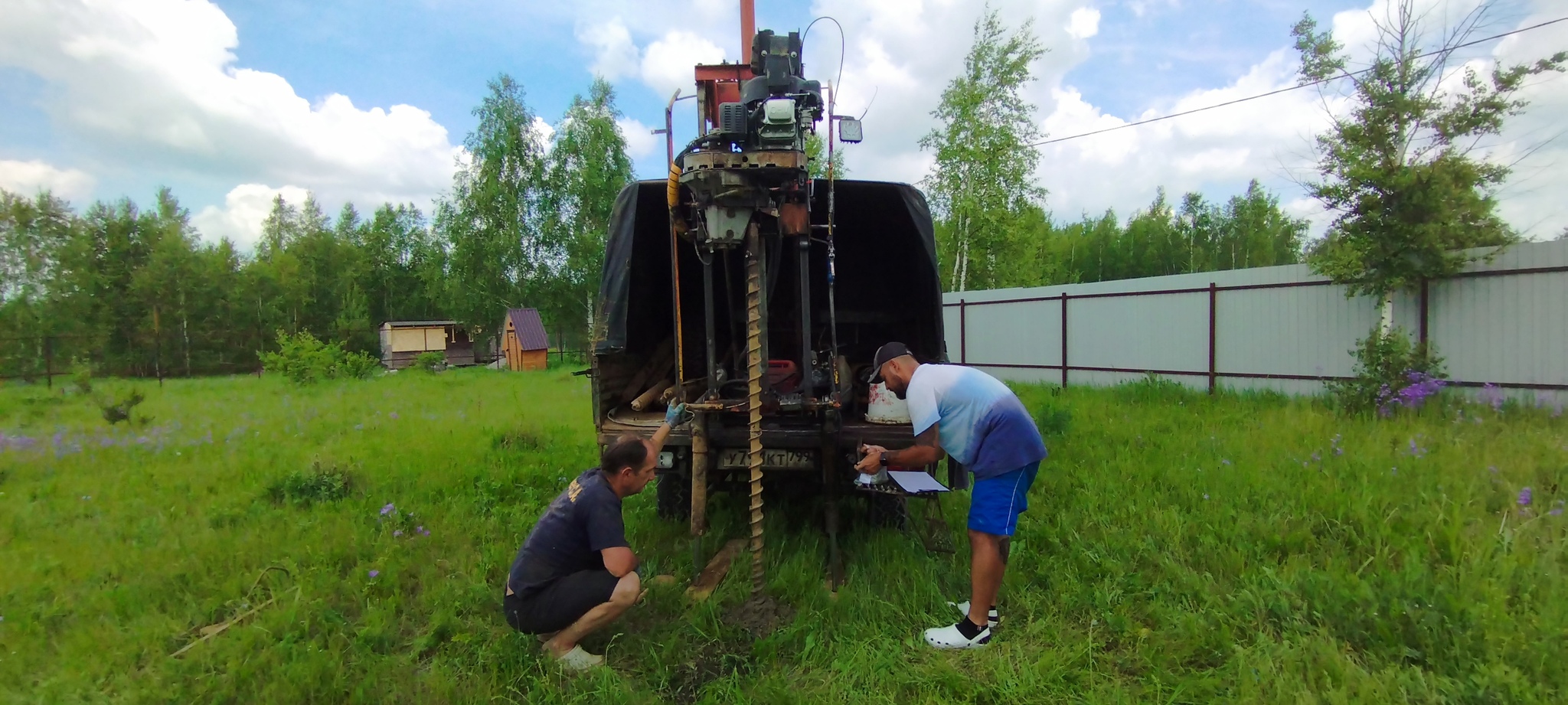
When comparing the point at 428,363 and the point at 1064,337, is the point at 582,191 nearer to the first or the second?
the point at 428,363

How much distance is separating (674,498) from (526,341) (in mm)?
24484

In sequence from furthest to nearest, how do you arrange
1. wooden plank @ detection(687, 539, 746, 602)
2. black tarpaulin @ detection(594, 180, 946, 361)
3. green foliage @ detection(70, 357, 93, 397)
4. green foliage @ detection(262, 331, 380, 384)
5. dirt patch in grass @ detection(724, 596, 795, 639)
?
green foliage @ detection(262, 331, 380, 384)
green foliage @ detection(70, 357, 93, 397)
black tarpaulin @ detection(594, 180, 946, 361)
wooden plank @ detection(687, 539, 746, 602)
dirt patch in grass @ detection(724, 596, 795, 639)

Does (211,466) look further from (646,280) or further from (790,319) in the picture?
(790,319)

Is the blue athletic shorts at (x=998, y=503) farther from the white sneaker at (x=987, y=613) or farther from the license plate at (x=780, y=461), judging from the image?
the license plate at (x=780, y=461)

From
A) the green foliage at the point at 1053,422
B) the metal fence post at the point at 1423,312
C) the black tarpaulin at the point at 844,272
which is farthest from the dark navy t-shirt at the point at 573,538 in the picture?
the metal fence post at the point at 1423,312

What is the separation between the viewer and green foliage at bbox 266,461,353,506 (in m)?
5.48

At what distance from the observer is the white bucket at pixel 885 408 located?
4.31 m

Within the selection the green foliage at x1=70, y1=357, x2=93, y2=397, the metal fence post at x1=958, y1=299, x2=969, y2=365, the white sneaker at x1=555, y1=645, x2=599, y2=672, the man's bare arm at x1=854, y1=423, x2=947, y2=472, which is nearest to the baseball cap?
the man's bare arm at x1=854, y1=423, x2=947, y2=472

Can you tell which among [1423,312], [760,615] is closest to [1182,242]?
[1423,312]

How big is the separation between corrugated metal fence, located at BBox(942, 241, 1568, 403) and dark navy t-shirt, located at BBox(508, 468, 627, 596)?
28.4ft

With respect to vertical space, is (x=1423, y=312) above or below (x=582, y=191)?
below

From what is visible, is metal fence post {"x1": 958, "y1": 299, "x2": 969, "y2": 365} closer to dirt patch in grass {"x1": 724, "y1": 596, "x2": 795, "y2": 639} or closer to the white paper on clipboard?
the white paper on clipboard

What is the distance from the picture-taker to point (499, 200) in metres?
28.9

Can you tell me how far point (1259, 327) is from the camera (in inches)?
365
